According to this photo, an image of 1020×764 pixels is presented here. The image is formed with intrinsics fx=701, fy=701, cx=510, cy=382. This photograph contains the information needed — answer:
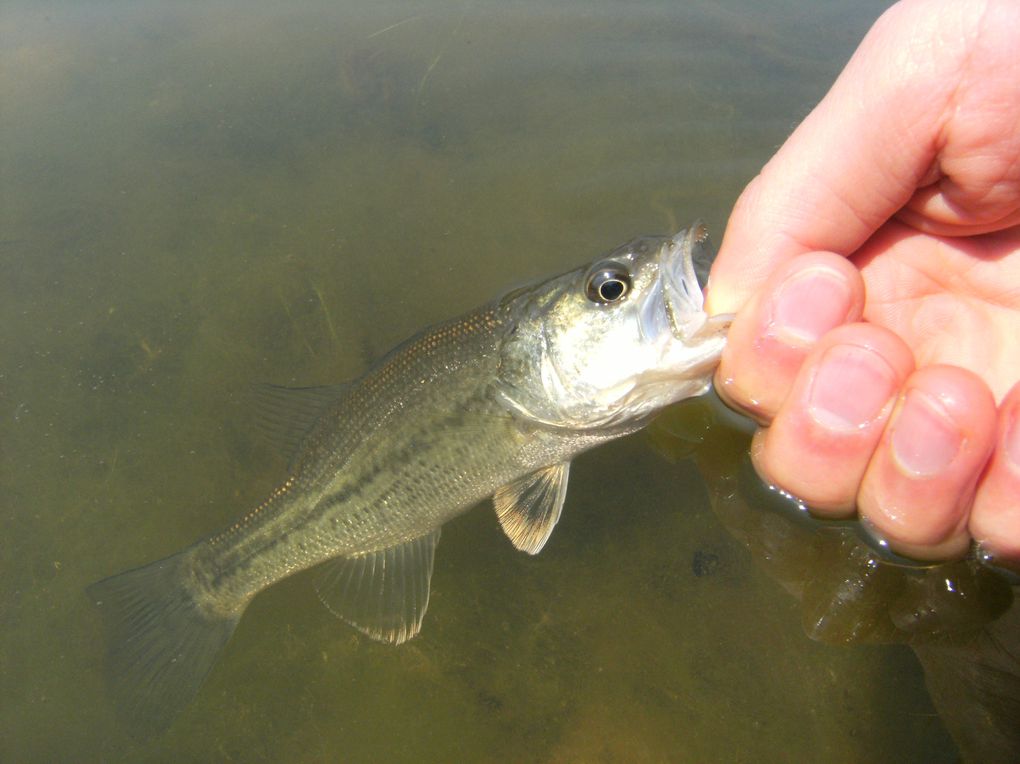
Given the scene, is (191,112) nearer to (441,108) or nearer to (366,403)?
(441,108)

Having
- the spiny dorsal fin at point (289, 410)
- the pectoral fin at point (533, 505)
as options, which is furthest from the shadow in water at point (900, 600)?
the spiny dorsal fin at point (289, 410)

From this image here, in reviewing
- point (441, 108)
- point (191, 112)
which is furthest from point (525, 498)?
point (191, 112)

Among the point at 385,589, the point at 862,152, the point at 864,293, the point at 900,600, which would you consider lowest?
the point at 385,589

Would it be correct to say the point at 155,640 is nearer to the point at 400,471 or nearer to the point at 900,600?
the point at 400,471

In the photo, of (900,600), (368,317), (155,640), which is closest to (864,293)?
(900,600)

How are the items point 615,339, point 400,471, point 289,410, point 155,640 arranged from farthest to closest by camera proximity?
point 289,410 → point 155,640 → point 400,471 → point 615,339

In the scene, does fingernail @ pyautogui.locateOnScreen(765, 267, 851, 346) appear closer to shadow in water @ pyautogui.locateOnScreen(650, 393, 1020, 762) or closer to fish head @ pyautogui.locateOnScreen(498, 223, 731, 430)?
fish head @ pyautogui.locateOnScreen(498, 223, 731, 430)
